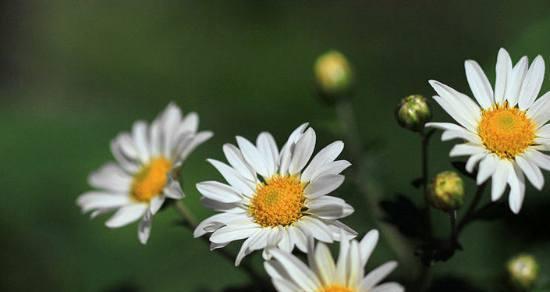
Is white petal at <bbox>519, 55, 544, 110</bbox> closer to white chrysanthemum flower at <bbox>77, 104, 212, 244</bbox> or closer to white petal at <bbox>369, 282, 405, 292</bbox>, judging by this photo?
white petal at <bbox>369, 282, 405, 292</bbox>

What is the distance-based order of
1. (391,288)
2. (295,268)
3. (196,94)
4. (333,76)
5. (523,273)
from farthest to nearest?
(196,94)
(333,76)
(523,273)
(295,268)
(391,288)

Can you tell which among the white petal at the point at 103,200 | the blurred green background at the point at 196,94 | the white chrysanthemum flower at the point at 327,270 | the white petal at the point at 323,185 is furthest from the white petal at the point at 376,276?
the white petal at the point at 103,200

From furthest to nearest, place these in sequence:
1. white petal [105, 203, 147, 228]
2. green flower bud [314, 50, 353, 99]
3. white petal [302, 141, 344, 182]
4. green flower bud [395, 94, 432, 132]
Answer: green flower bud [314, 50, 353, 99], white petal [105, 203, 147, 228], green flower bud [395, 94, 432, 132], white petal [302, 141, 344, 182]

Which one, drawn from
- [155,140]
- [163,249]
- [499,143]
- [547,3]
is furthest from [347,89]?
[547,3]

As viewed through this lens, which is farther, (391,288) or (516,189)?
(516,189)

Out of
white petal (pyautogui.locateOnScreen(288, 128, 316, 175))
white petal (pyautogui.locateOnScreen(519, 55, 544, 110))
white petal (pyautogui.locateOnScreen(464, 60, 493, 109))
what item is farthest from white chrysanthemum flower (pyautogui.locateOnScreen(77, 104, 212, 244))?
white petal (pyautogui.locateOnScreen(519, 55, 544, 110))

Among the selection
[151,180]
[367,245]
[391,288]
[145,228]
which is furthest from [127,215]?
[391,288]

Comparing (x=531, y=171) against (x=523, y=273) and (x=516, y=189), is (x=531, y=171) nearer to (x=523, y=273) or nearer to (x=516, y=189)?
(x=516, y=189)

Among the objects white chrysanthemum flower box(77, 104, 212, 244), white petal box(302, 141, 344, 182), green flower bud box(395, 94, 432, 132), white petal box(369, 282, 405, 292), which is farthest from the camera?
white chrysanthemum flower box(77, 104, 212, 244)
